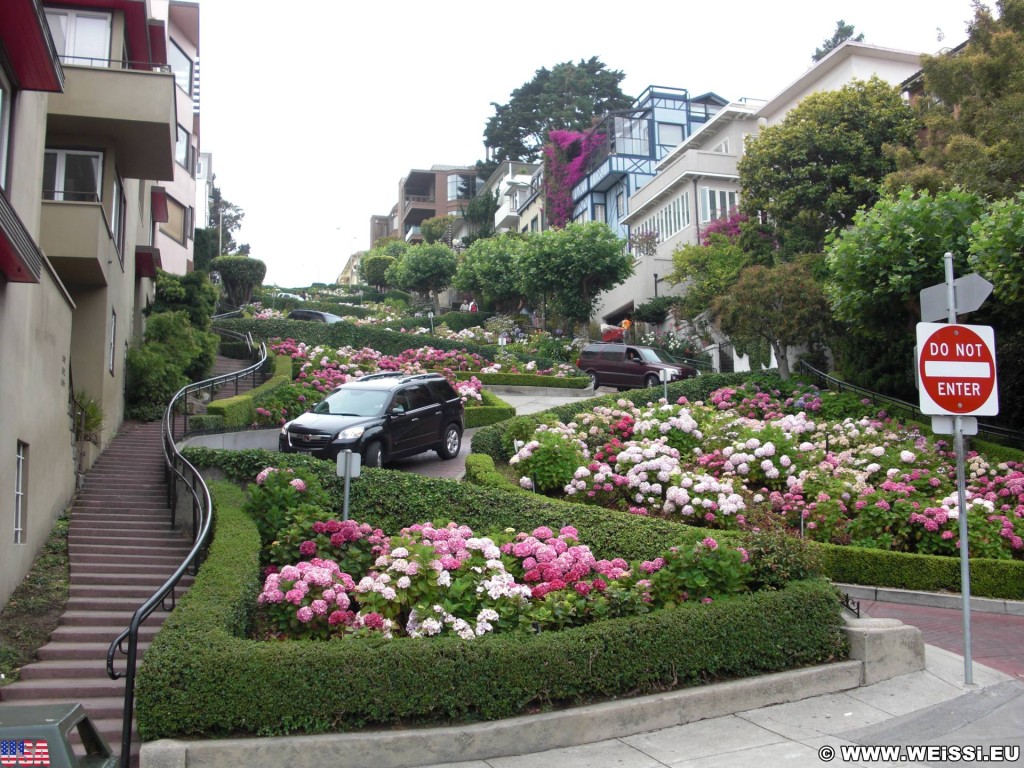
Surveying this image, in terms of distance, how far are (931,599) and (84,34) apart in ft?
58.1

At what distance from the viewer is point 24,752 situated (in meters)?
4.73

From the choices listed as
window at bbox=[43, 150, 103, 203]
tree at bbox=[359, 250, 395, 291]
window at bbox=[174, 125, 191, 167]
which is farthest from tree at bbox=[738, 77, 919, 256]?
tree at bbox=[359, 250, 395, 291]

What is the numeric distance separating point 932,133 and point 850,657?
19.0 meters

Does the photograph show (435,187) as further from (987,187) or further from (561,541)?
(561,541)

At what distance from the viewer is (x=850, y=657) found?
8.95m

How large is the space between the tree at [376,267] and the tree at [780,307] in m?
59.8

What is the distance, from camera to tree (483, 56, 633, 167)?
7831cm

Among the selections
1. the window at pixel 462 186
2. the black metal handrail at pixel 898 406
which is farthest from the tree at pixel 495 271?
the window at pixel 462 186

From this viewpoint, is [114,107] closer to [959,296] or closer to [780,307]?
[959,296]

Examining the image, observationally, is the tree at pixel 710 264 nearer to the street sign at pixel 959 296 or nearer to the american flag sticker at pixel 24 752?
the street sign at pixel 959 296

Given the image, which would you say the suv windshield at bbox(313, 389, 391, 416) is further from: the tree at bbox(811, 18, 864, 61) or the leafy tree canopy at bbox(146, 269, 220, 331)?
the tree at bbox(811, 18, 864, 61)

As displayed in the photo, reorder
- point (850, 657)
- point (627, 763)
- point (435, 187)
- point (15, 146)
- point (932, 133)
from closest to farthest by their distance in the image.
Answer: point (627, 763) < point (850, 657) < point (15, 146) < point (932, 133) < point (435, 187)

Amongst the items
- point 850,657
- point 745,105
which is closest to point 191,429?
point 850,657

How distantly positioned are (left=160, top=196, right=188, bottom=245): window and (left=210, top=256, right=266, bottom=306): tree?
19.8 metres
